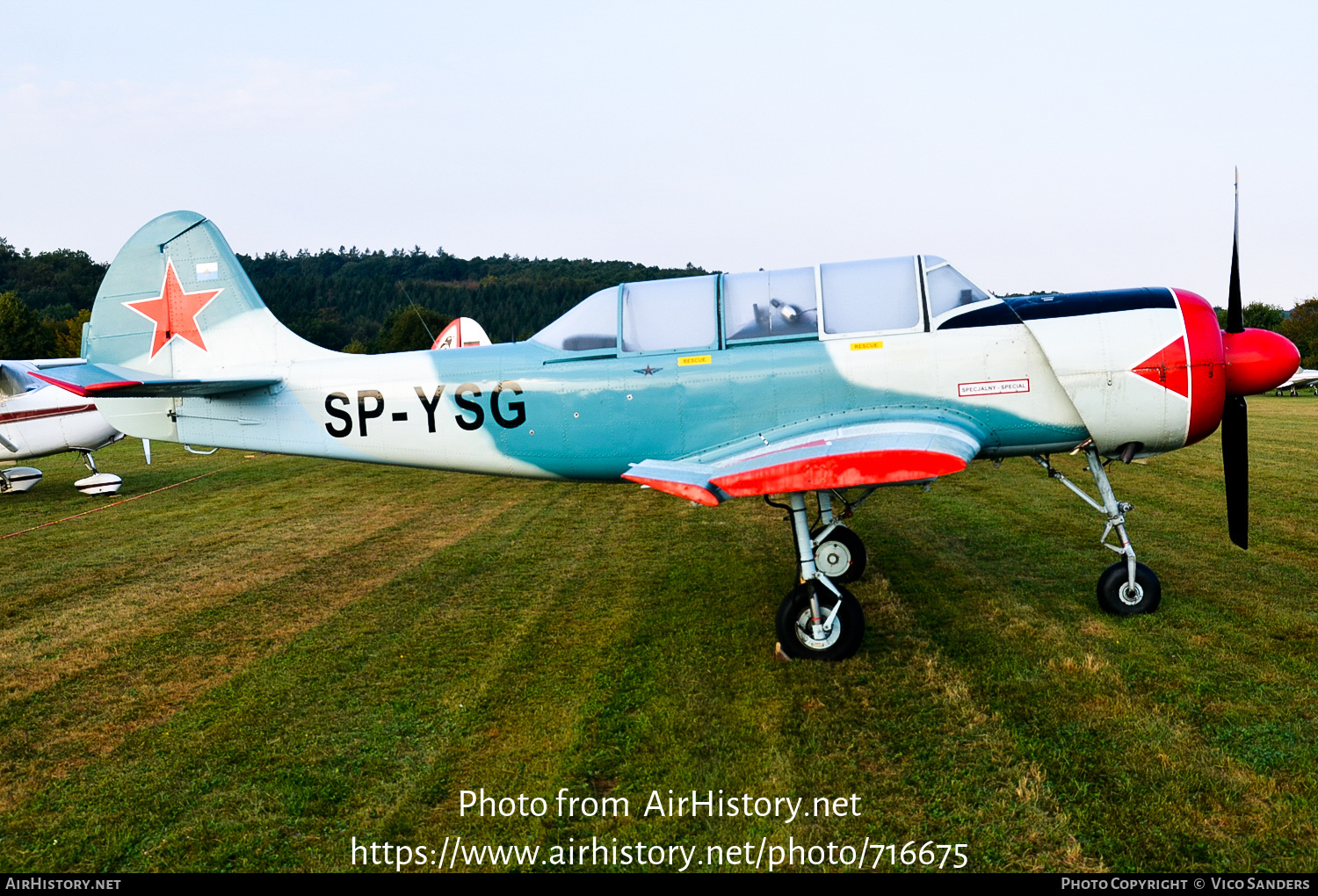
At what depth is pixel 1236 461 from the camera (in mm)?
6082

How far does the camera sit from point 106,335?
7.70 m

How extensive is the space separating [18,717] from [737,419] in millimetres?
5251

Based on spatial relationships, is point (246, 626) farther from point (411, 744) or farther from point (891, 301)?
point (891, 301)

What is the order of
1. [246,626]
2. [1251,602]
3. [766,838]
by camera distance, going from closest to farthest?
1. [766,838]
2. [1251,602]
3. [246,626]

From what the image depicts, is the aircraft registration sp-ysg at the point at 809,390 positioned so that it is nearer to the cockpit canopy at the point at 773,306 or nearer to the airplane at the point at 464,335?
the cockpit canopy at the point at 773,306

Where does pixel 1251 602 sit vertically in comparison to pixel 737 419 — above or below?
below

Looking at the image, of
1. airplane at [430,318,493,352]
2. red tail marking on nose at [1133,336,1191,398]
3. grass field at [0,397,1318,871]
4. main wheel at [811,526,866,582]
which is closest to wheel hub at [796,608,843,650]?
grass field at [0,397,1318,871]

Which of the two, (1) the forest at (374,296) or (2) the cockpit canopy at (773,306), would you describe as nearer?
(2) the cockpit canopy at (773,306)

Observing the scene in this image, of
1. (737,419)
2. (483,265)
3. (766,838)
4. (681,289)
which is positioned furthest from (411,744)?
(483,265)

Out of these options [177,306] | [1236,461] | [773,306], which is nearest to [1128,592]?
[1236,461]

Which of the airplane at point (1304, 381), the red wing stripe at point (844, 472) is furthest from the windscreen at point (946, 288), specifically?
the airplane at point (1304, 381)

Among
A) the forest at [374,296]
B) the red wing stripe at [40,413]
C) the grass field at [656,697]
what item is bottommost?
the grass field at [656,697]

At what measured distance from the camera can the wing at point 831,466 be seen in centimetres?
474

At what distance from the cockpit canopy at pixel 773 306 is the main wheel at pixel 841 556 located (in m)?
1.99
